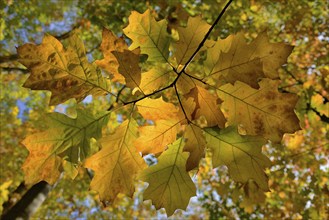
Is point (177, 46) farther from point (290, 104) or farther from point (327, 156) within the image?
point (327, 156)

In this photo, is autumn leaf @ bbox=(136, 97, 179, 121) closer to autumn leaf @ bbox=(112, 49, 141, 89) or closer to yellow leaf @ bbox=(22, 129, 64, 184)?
autumn leaf @ bbox=(112, 49, 141, 89)

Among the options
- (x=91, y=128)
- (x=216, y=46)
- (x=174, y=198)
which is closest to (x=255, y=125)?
(x=216, y=46)

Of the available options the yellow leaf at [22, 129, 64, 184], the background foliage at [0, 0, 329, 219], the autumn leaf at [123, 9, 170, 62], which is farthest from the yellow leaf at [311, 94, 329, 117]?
the yellow leaf at [22, 129, 64, 184]

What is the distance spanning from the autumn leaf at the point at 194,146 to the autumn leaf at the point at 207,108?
0.05 meters

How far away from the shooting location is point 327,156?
15.3ft

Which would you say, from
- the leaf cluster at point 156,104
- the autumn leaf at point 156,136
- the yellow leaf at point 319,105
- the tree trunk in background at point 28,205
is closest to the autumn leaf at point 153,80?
the leaf cluster at point 156,104

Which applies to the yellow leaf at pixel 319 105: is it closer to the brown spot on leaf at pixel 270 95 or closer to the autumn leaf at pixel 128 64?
the brown spot on leaf at pixel 270 95

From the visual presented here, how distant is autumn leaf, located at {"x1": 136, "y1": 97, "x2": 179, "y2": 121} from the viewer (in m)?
1.17

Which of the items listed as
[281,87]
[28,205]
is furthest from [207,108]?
[28,205]

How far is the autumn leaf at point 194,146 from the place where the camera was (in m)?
1.09

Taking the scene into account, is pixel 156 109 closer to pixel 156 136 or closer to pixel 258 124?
pixel 156 136

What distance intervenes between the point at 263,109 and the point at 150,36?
498mm

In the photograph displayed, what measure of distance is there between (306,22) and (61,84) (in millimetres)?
6572

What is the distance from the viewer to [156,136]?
1.17m
